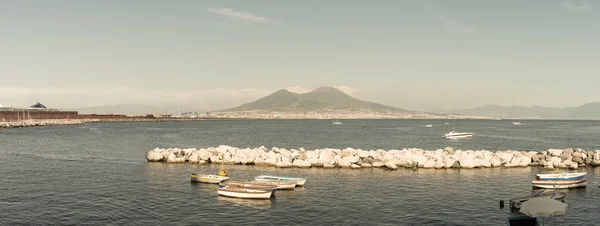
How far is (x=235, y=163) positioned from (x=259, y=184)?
650 inches

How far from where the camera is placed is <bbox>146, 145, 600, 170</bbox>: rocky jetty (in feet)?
153

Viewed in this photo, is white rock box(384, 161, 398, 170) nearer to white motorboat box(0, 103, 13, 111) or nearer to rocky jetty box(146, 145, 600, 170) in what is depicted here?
rocky jetty box(146, 145, 600, 170)

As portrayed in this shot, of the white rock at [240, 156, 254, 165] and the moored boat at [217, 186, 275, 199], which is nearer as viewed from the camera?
the moored boat at [217, 186, 275, 199]

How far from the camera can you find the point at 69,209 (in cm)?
2847

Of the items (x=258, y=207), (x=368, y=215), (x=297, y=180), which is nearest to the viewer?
(x=368, y=215)

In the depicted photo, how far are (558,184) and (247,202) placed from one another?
25868mm

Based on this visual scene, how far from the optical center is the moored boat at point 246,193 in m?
31.5

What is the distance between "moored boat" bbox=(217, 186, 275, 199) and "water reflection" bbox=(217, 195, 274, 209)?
29cm

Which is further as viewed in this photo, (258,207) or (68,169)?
(68,169)

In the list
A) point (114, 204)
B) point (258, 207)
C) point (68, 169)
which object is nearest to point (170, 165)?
point (68, 169)

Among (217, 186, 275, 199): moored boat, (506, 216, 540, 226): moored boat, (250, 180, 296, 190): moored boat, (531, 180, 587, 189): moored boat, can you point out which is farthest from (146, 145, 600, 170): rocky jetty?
(506, 216, 540, 226): moored boat

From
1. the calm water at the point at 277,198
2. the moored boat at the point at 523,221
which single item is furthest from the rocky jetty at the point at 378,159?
the moored boat at the point at 523,221

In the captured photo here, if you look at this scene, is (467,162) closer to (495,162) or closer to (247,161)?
(495,162)

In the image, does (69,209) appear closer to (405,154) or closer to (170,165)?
(170,165)
